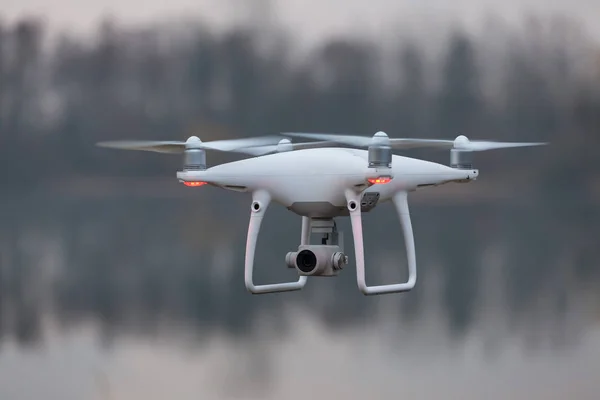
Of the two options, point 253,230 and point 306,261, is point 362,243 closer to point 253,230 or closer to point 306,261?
point 306,261

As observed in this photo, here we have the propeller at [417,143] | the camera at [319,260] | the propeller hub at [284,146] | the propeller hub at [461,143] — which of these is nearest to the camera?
the propeller at [417,143]

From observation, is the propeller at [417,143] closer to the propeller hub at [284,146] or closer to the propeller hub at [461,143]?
the propeller hub at [461,143]

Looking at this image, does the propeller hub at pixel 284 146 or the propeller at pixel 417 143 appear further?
the propeller hub at pixel 284 146

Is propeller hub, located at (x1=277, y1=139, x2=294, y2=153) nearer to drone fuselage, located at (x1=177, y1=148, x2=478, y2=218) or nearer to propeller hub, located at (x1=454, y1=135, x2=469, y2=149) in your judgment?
drone fuselage, located at (x1=177, y1=148, x2=478, y2=218)

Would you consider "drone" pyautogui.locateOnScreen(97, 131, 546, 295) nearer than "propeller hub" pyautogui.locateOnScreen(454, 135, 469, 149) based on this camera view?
Yes

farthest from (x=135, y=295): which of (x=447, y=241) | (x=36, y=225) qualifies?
(x=36, y=225)

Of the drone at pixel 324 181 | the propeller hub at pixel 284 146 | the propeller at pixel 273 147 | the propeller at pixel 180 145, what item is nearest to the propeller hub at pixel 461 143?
the drone at pixel 324 181

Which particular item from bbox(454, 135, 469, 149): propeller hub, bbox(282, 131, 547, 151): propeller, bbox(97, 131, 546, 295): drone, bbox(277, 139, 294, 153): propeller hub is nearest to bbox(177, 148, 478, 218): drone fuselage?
bbox(97, 131, 546, 295): drone
